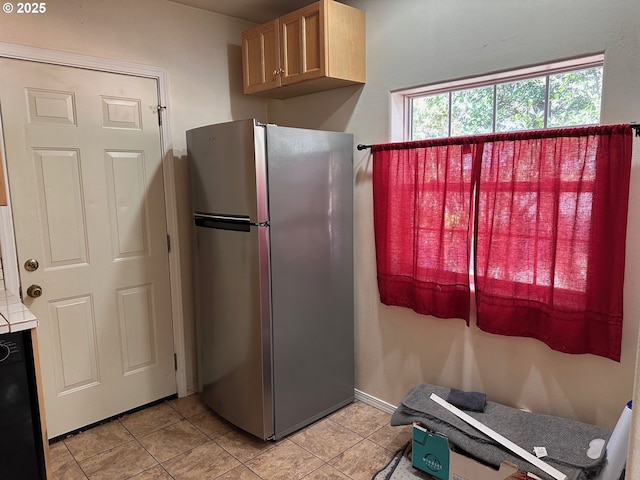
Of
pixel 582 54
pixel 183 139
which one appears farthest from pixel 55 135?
pixel 582 54

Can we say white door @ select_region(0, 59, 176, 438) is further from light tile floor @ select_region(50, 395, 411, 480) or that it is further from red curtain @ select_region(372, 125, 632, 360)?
red curtain @ select_region(372, 125, 632, 360)

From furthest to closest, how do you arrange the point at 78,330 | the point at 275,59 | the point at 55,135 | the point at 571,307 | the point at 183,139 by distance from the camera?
the point at 183,139
the point at 275,59
the point at 78,330
the point at 55,135
the point at 571,307

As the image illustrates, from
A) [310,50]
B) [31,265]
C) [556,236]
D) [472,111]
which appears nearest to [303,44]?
[310,50]

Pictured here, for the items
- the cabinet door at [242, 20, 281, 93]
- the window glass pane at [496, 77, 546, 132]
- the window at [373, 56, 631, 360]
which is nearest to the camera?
the window at [373, 56, 631, 360]

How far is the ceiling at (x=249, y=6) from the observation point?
2.67 m

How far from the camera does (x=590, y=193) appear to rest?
1.80 meters

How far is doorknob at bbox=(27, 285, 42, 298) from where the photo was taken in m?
2.28

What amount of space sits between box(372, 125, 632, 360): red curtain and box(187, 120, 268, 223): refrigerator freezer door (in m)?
0.74

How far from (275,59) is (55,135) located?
1292mm

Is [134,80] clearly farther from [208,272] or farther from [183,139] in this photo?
[208,272]

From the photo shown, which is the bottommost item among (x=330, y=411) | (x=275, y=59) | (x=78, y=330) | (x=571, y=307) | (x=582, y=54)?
(x=330, y=411)

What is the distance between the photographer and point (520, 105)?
210 cm

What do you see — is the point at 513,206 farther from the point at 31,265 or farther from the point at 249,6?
the point at 31,265

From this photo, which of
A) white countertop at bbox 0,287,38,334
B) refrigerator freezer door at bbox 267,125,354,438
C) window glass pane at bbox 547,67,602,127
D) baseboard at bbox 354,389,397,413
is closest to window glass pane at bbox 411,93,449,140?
refrigerator freezer door at bbox 267,125,354,438
